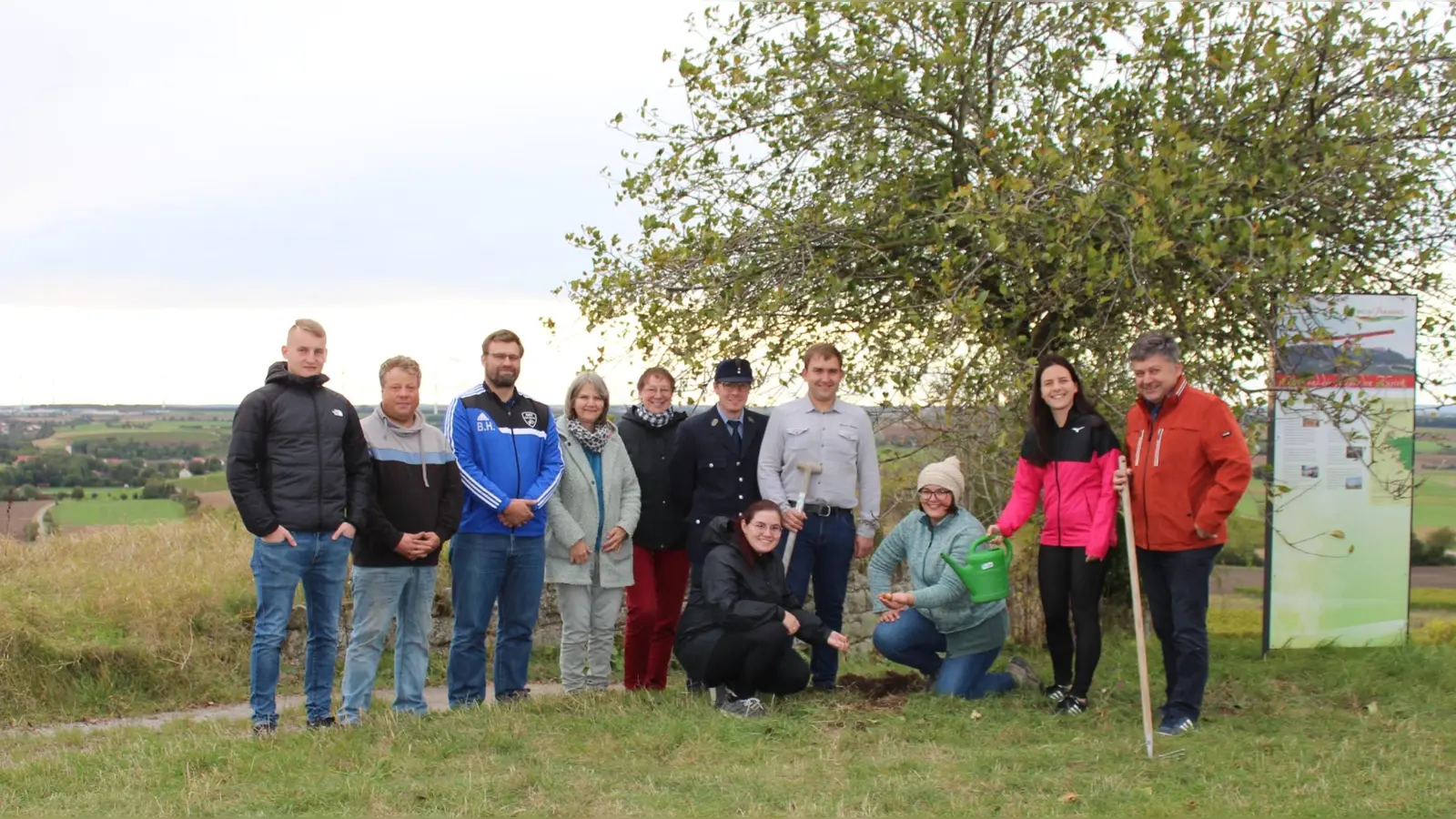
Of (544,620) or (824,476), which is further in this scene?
(544,620)

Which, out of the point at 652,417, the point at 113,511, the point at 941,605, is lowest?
the point at 113,511

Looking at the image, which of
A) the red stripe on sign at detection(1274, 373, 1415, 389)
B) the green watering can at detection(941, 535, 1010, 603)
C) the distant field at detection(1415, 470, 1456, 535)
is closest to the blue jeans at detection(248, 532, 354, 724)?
the green watering can at detection(941, 535, 1010, 603)

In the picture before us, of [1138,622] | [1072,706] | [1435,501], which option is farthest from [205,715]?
[1435,501]

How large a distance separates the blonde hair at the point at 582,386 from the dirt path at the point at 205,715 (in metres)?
1.53

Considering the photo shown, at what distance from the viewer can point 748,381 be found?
723 cm

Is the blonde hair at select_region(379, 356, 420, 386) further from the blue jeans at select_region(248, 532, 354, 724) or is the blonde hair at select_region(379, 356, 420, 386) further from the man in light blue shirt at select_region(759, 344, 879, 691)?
the man in light blue shirt at select_region(759, 344, 879, 691)

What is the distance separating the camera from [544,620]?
9789 millimetres

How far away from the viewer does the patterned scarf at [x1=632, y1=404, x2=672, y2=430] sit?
726 centimetres

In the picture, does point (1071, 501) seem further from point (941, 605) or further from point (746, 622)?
point (746, 622)

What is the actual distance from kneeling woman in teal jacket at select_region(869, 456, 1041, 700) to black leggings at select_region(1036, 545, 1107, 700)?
392 millimetres

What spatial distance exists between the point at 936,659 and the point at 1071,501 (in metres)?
1.33

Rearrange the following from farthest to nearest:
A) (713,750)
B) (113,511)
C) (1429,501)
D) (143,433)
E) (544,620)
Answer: (143,433) < (113,511) < (544,620) < (1429,501) < (713,750)

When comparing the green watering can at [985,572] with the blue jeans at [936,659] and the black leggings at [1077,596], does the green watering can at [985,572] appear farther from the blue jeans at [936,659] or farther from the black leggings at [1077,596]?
the blue jeans at [936,659]

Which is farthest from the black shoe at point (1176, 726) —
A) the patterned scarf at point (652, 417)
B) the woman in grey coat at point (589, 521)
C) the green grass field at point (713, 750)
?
the patterned scarf at point (652, 417)
